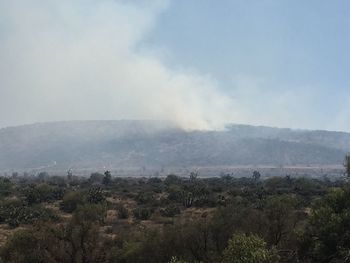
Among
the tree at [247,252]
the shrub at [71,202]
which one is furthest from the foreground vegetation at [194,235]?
the shrub at [71,202]

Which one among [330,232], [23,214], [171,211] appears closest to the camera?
[330,232]

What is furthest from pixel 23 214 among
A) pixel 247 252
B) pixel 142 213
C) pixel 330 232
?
pixel 247 252

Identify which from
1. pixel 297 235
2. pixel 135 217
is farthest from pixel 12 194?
pixel 297 235

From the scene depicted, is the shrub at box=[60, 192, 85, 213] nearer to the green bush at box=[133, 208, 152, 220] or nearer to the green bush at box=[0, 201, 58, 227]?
the green bush at box=[0, 201, 58, 227]

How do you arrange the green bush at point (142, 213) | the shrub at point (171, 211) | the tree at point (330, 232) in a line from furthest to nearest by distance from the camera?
1. the shrub at point (171, 211)
2. the green bush at point (142, 213)
3. the tree at point (330, 232)

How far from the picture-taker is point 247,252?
67.7 feet

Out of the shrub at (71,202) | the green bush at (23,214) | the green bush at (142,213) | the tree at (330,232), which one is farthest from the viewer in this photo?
the shrub at (71,202)

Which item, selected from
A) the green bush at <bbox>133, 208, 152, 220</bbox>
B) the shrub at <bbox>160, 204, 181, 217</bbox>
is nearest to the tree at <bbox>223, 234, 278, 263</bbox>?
the green bush at <bbox>133, 208, 152, 220</bbox>

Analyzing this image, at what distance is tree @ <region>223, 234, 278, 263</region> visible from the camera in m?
20.0

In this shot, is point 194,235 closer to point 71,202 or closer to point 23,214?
point 23,214

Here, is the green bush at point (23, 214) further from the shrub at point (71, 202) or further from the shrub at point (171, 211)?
the shrub at point (171, 211)

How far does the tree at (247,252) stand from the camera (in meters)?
20.0

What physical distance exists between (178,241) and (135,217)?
23.1 meters

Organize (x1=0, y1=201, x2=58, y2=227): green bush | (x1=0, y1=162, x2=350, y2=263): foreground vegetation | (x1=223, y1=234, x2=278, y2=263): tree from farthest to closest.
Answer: (x1=0, y1=201, x2=58, y2=227): green bush < (x1=0, y1=162, x2=350, y2=263): foreground vegetation < (x1=223, y1=234, x2=278, y2=263): tree
